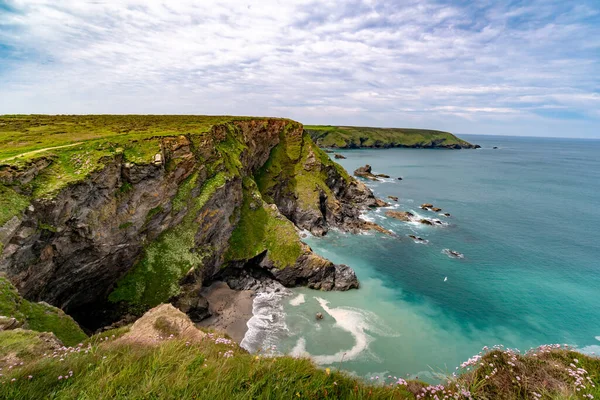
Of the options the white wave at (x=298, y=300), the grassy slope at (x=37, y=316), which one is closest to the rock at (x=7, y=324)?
the grassy slope at (x=37, y=316)

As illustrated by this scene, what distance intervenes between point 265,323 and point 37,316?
20.3 metres

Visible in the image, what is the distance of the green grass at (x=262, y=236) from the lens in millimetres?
40875

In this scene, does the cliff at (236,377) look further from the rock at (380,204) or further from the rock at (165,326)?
the rock at (380,204)

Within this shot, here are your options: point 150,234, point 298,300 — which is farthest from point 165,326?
point 298,300

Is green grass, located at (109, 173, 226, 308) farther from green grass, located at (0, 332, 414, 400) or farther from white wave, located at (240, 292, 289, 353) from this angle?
green grass, located at (0, 332, 414, 400)

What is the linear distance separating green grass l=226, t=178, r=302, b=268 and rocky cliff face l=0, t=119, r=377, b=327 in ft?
0.50

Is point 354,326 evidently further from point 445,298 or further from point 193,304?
point 193,304

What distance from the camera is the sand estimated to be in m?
31.0

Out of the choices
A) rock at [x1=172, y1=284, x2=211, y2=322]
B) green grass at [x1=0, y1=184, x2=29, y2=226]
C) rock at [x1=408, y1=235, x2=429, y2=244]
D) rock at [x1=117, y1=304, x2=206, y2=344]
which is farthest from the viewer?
rock at [x1=408, y1=235, x2=429, y2=244]

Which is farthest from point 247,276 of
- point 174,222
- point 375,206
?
point 375,206

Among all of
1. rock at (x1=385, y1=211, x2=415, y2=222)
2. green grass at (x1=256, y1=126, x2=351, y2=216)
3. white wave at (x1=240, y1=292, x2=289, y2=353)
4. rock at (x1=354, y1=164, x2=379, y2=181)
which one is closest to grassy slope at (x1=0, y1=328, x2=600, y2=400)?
white wave at (x1=240, y1=292, x2=289, y2=353)

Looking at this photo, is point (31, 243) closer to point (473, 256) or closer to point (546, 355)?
point (546, 355)

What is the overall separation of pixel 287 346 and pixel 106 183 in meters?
24.1

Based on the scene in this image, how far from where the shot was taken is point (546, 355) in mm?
10336
